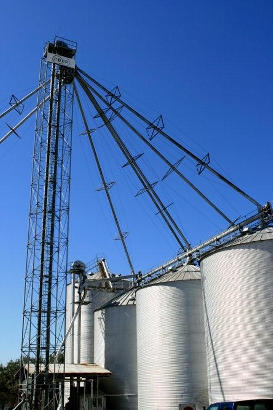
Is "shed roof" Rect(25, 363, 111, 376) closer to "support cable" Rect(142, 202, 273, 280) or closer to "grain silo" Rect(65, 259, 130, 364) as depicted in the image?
"grain silo" Rect(65, 259, 130, 364)

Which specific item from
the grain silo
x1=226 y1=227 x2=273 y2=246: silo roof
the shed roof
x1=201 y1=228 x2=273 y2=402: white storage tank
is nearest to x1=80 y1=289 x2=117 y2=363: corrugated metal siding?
the grain silo

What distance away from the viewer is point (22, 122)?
56125 millimetres

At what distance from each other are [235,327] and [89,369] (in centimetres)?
2427

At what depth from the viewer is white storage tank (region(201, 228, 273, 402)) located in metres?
34.8

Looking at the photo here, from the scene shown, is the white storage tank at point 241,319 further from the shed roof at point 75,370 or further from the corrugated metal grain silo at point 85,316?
the corrugated metal grain silo at point 85,316

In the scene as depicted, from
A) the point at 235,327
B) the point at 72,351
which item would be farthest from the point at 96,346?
the point at 235,327

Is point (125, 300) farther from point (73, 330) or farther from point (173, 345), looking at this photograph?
point (173, 345)

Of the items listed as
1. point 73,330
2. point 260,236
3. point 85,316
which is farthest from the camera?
point 85,316

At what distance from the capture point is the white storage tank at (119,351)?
54.3 m

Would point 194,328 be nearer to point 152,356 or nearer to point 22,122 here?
point 152,356

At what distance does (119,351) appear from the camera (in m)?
56.6

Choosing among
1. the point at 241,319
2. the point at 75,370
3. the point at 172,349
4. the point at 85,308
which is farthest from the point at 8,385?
the point at 241,319

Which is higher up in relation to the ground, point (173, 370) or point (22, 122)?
point (22, 122)

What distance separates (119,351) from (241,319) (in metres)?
23.6
